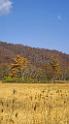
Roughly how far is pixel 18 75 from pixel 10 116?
93.1 meters

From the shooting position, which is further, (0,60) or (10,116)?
(0,60)

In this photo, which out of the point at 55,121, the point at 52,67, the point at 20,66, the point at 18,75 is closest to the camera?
the point at 55,121

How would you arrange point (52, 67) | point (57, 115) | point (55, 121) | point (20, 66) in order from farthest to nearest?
point (52, 67), point (20, 66), point (57, 115), point (55, 121)

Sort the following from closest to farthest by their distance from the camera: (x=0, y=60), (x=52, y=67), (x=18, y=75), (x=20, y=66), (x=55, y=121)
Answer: (x=55, y=121)
(x=18, y=75)
(x=20, y=66)
(x=52, y=67)
(x=0, y=60)

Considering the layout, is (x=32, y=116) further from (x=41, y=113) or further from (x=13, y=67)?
(x=13, y=67)

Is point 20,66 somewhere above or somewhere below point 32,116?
above

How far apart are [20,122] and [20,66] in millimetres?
99972

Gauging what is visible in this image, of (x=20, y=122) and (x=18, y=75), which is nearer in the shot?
(x=20, y=122)

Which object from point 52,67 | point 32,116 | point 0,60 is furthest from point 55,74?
point 32,116

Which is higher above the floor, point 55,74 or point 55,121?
point 55,74

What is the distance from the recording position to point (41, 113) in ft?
29.5

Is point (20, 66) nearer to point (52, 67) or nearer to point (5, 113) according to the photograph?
point (52, 67)

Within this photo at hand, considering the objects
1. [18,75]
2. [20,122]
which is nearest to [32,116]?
[20,122]

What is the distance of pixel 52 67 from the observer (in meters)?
121
